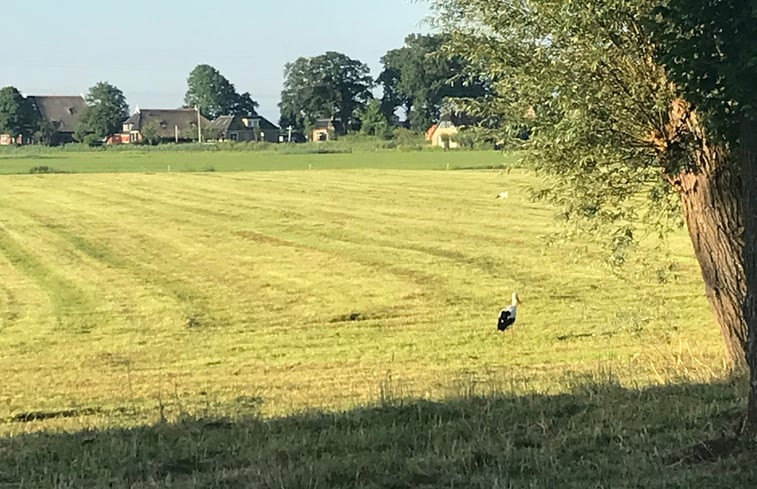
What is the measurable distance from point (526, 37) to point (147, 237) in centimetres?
2692

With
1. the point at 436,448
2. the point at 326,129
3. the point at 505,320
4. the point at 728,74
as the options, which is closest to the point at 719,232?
the point at 728,74

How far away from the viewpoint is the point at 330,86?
16250 centimetres

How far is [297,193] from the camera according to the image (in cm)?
5669

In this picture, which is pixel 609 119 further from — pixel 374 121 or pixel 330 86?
pixel 330 86

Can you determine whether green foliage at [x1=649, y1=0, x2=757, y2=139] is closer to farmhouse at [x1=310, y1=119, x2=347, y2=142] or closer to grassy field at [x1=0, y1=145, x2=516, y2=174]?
grassy field at [x1=0, y1=145, x2=516, y2=174]

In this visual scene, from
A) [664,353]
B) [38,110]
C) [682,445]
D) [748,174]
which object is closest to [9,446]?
[682,445]

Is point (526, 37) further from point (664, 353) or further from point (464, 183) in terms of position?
point (464, 183)

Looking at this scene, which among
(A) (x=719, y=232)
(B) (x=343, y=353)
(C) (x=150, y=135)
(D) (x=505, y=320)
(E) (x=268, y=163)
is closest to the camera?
(A) (x=719, y=232)

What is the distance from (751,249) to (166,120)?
552 ft

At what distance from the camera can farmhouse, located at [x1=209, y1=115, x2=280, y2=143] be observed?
169250mm

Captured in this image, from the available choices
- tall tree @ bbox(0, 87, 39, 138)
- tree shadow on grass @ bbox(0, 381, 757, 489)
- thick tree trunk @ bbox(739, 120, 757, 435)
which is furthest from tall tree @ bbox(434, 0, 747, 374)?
tall tree @ bbox(0, 87, 39, 138)

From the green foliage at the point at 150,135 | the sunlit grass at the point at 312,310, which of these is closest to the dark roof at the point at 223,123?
the green foliage at the point at 150,135

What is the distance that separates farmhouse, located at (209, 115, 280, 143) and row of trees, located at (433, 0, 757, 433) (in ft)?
505

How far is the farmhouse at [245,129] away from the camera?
169250mm
